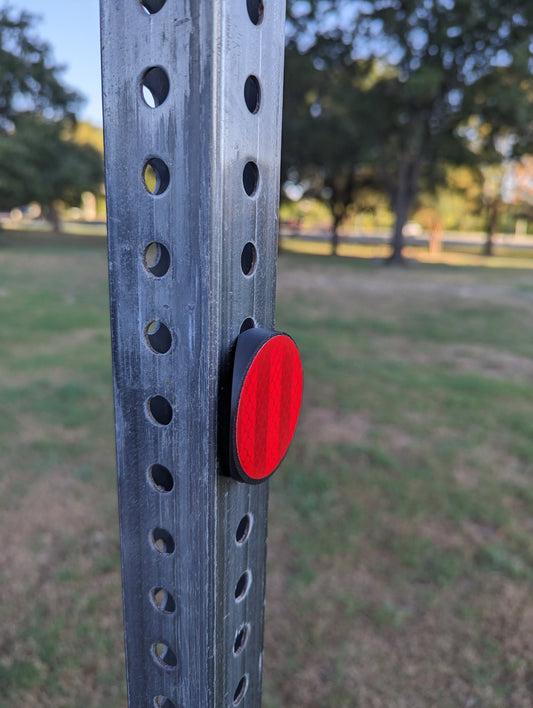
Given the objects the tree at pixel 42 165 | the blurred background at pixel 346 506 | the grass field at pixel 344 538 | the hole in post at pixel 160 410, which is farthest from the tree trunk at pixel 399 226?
the hole in post at pixel 160 410

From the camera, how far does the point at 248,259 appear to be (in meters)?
0.82

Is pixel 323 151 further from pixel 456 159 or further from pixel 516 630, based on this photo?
pixel 516 630

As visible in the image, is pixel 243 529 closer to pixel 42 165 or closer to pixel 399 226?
pixel 399 226

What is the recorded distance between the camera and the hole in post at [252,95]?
746mm

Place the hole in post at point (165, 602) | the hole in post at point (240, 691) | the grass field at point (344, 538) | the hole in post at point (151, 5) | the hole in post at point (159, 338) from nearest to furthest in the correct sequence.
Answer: the hole in post at point (151, 5)
the hole in post at point (159, 338)
the hole in post at point (165, 602)
the hole in post at point (240, 691)
the grass field at point (344, 538)

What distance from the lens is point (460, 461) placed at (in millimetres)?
3783

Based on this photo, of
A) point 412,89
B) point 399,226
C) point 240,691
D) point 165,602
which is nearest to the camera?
point 165,602

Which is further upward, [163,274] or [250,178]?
[250,178]

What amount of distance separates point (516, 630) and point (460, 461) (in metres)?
1.60

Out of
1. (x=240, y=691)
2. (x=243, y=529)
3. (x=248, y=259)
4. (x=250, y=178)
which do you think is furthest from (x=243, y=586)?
(x=250, y=178)

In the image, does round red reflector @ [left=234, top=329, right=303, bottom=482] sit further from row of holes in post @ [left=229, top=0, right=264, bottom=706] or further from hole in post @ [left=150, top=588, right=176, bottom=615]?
hole in post @ [left=150, top=588, right=176, bottom=615]

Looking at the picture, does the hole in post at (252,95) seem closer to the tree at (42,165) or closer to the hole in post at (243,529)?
the hole in post at (243,529)

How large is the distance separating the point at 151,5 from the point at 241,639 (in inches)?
40.8

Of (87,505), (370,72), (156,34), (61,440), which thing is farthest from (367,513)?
(370,72)
